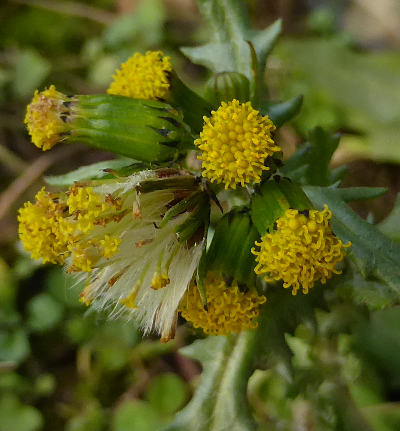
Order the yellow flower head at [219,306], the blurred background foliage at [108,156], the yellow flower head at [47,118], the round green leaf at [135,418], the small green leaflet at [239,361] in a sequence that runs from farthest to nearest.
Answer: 1. the round green leaf at [135,418]
2. the blurred background foliage at [108,156]
3. the small green leaflet at [239,361]
4. the yellow flower head at [47,118]
5. the yellow flower head at [219,306]

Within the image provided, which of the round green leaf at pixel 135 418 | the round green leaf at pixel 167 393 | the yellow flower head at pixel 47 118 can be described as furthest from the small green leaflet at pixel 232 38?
the round green leaf at pixel 135 418

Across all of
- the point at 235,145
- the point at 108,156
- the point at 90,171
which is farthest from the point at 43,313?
the point at 235,145

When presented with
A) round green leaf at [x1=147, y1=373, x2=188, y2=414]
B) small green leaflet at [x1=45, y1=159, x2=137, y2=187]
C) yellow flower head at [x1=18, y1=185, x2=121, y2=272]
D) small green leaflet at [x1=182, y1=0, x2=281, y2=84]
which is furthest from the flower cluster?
round green leaf at [x1=147, y1=373, x2=188, y2=414]

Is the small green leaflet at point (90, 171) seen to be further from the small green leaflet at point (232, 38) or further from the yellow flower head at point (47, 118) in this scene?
the small green leaflet at point (232, 38)

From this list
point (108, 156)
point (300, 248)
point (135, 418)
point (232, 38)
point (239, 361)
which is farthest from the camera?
point (108, 156)

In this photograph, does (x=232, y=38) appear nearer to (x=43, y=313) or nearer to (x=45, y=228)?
(x=45, y=228)

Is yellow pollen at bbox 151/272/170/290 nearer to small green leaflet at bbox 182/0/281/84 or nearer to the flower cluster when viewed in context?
the flower cluster

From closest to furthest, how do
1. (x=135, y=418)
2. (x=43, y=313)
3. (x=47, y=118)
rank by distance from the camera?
(x=47, y=118) < (x=135, y=418) < (x=43, y=313)
